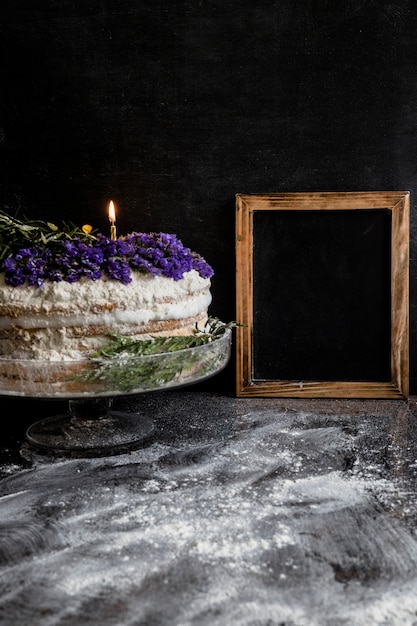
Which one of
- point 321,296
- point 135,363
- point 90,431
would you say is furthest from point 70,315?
point 321,296

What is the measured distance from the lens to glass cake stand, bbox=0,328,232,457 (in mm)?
1232

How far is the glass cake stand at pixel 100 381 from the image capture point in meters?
1.23

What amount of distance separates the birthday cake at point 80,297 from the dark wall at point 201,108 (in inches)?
16.3

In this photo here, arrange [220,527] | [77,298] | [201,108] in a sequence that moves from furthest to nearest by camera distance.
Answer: [201,108], [77,298], [220,527]

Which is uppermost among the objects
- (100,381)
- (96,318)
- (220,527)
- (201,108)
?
(201,108)

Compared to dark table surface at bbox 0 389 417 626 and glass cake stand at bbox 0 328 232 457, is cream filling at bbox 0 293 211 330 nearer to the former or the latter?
glass cake stand at bbox 0 328 232 457

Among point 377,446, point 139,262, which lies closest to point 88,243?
point 139,262

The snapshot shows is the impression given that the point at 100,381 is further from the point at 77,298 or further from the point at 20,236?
the point at 20,236

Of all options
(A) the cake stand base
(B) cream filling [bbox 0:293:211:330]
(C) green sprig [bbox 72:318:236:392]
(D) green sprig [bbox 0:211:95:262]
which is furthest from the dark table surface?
(D) green sprig [bbox 0:211:95:262]

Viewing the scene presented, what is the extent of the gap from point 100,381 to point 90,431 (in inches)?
9.5

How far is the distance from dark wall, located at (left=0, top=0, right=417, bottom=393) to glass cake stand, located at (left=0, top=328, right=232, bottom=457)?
0.42 metres

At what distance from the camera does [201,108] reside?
5.47 ft

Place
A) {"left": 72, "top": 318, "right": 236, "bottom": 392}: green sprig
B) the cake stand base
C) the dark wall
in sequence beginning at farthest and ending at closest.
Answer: the dark wall < the cake stand base < {"left": 72, "top": 318, "right": 236, "bottom": 392}: green sprig

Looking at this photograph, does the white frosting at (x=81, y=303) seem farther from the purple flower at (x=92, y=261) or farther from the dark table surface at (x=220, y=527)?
the dark table surface at (x=220, y=527)
